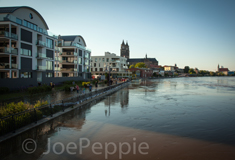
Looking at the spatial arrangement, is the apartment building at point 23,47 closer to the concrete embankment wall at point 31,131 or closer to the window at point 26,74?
the window at point 26,74

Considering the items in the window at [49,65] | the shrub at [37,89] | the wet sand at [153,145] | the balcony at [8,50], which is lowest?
the wet sand at [153,145]

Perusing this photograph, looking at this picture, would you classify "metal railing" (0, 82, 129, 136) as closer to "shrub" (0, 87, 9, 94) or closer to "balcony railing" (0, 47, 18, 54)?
"shrub" (0, 87, 9, 94)

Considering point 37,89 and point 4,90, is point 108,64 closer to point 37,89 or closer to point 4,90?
point 37,89

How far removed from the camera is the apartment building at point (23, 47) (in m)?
27.1

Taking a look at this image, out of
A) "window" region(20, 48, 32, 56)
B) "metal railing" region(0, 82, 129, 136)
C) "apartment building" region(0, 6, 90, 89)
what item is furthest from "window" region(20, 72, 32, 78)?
"metal railing" region(0, 82, 129, 136)

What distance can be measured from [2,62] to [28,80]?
18.1ft

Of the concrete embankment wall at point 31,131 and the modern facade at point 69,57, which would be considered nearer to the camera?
the concrete embankment wall at point 31,131

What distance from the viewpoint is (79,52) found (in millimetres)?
55406

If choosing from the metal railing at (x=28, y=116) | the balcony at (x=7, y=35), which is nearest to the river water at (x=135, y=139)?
the metal railing at (x=28, y=116)

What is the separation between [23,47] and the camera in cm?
3084

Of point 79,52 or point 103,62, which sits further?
point 103,62

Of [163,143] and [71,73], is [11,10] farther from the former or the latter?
[163,143]

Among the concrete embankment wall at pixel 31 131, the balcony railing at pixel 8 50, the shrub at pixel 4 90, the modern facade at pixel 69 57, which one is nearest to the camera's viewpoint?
the concrete embankment wall at pixel 31 131

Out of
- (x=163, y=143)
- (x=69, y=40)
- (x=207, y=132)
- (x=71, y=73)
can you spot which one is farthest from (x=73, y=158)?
(x=69, y=40)
